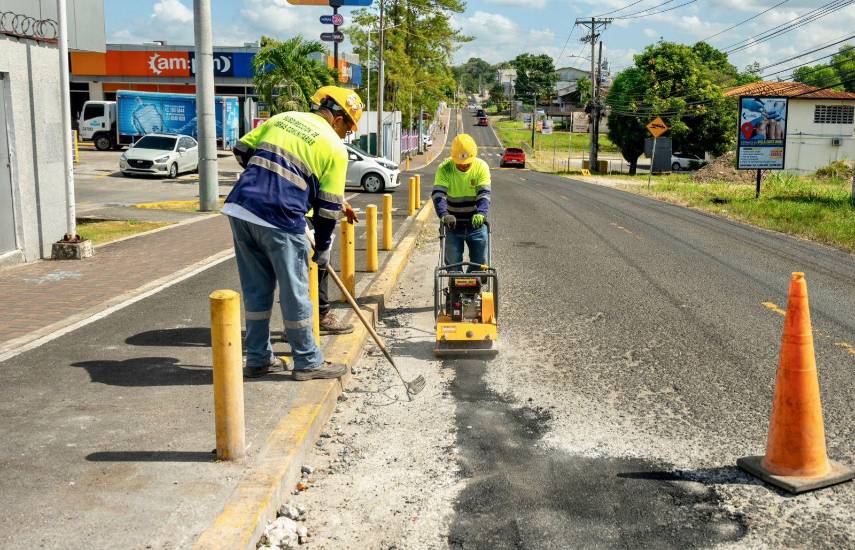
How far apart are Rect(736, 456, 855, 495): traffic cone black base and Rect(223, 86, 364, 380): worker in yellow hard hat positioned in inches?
109

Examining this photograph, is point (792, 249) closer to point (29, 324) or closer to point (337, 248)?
point (337, 248)

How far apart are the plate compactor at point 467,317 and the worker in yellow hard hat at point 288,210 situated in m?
1.48

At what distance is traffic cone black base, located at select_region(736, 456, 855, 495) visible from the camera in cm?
452

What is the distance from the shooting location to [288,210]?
5.55 metres

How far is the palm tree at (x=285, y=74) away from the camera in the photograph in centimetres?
3553

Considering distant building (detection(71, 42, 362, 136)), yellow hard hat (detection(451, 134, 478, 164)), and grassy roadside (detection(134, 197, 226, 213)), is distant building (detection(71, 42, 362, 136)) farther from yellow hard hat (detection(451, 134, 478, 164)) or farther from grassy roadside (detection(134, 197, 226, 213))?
yellow hard hat (detection(451, 134, 478, 164))

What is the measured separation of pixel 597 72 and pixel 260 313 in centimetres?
6333

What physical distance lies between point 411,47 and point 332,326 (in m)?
57.8

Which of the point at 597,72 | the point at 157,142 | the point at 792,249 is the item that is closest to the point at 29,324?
the point at 792,249

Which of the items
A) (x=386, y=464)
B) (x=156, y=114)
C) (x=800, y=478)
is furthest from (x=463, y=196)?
(x=156, y=114)

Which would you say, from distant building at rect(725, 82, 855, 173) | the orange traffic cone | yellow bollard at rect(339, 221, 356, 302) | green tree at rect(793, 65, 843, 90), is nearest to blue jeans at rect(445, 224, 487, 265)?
yellow bollard at rect(339, 221, 356, 302)

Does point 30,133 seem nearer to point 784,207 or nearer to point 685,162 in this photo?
point 784,207

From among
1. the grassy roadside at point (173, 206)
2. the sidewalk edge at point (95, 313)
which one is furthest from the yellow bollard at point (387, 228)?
the grassy roadside at point (173, 206)

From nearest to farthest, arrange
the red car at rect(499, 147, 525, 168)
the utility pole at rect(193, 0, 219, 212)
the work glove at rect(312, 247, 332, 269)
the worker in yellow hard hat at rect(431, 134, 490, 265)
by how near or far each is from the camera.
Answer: the work glove at rect(312, 247, 332, 269)
the worker in yellow hard hat at rect(431, 134, 490, 265)
the utility pole at rect(193, 0, 219, 212)
the red car at rect(499, 147, 525, 168)
